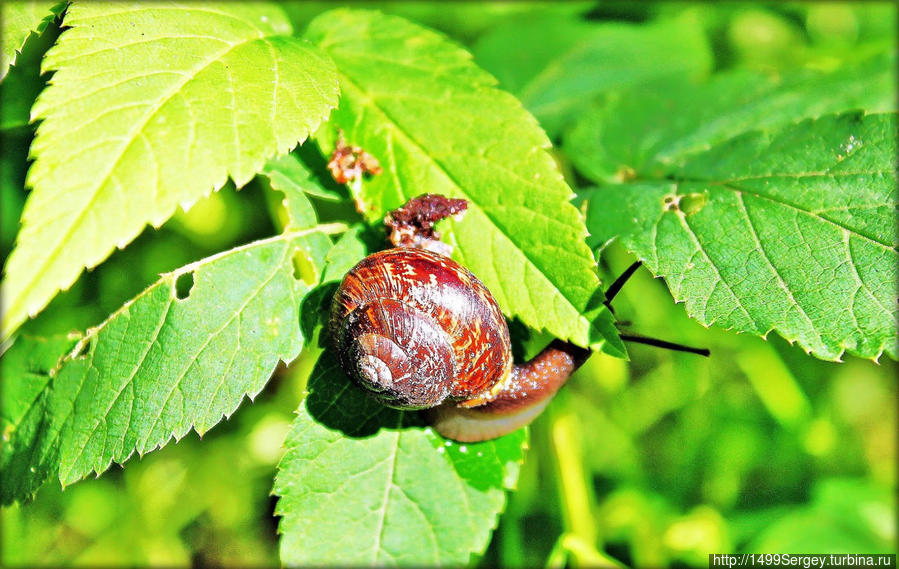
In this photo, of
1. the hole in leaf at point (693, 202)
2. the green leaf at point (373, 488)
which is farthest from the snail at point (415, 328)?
the hole in leaf at point (693, 202)

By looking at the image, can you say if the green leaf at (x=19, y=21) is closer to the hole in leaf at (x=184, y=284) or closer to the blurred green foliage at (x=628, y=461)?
the hole in leaf at (x=184, y=284)

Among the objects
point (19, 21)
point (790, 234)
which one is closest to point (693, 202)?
point (790, 234)

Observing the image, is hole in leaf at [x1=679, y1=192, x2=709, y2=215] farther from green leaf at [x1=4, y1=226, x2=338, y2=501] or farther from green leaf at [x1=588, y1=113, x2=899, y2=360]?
green leaf at [x1=4, y1=226, x2=338, y2=501]

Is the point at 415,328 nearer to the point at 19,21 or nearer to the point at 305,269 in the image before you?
the point at 305,269

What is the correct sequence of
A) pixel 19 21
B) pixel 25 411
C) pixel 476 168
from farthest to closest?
pixel 25 411
pixel 476 168
pixel 19 21

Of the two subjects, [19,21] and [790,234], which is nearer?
[19,21]

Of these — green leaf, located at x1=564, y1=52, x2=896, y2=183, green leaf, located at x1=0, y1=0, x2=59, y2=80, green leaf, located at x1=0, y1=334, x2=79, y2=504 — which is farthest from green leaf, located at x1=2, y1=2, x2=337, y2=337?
green leaf, located at x1=564, y1=52, x2=896, y2=183

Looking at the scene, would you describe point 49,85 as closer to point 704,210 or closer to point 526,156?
point 526,156
